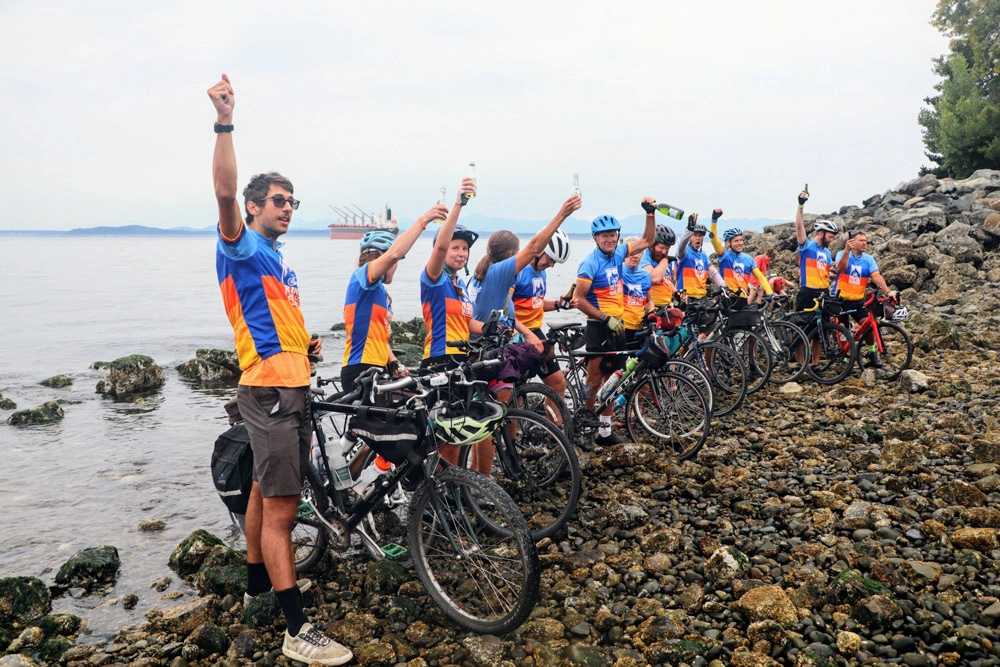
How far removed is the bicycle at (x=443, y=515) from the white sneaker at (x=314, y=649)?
692 millimetres

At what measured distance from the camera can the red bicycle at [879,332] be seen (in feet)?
36.2

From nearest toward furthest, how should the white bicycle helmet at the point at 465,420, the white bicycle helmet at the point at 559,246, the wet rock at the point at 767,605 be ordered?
the wet rock at the point at 767,605 → the white bicycle helmet at the point at 465,420 → the white bicycle helmet at the point at 559,246

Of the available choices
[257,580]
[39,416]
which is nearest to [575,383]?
[257,580]

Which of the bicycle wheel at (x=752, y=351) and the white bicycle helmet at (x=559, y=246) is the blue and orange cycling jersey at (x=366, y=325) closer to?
the white bicycle helmet at (x=559, y=246)

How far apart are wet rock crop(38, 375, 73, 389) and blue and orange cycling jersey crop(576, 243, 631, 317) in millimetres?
15952

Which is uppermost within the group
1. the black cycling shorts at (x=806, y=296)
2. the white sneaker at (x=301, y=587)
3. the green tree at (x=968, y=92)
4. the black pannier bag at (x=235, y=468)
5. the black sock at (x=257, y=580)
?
the green tree at (x=968, y=92)

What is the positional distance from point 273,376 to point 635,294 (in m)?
5.66

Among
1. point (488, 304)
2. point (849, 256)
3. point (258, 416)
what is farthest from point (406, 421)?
point (849, 256)

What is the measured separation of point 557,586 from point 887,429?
5223 mm

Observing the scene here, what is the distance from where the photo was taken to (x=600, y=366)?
327 inches

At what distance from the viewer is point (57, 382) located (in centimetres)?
1756

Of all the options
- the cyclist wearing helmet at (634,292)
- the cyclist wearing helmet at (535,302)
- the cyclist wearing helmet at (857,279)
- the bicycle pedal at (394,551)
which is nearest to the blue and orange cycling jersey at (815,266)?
the cyclist wearing helmet at (857,279)

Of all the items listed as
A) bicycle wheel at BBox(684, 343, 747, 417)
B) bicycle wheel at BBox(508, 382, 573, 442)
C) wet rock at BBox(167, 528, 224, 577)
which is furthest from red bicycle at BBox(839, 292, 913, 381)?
wet rock at BBox(167, 528, 224, 577)

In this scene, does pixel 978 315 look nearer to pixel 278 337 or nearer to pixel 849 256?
pixel 849 256
